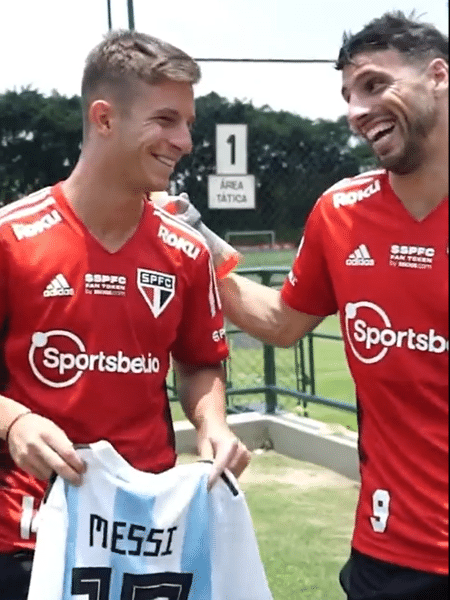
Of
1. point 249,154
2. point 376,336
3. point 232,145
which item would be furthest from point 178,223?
point 249,154

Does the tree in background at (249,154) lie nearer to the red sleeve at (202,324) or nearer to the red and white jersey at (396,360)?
the red sleeve at (202,324)

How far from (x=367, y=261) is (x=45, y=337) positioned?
71 cm

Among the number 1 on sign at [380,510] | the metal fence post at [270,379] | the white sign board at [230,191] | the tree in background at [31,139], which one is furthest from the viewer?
the tree in background at [31,139]

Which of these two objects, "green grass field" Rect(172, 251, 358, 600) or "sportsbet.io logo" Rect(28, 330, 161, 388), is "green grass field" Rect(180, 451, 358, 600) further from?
"sportsbet.io logo" Rect(28, 330, 161, 388)

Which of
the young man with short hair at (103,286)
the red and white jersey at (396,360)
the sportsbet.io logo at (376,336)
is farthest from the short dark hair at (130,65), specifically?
the sportsbet.io logo at (376,336)

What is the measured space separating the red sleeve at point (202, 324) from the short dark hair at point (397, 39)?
1.88 ft

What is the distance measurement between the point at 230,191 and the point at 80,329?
5.87m

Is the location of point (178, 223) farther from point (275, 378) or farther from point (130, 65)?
point (275, 378)

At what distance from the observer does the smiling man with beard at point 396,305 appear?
1990mm

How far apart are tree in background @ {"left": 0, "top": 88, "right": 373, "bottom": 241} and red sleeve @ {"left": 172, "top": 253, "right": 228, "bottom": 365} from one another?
645 centimetres

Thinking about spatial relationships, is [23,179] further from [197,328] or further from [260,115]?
[197,328]

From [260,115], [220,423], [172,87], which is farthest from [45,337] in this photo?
[260,115]

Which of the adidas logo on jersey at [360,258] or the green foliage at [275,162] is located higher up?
the green foliage at [275,162]

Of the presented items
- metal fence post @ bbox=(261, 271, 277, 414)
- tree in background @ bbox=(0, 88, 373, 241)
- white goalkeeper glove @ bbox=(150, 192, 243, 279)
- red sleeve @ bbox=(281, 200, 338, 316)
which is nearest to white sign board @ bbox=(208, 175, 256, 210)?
tree in background @ bbox=(0, 88, 373, 241)
